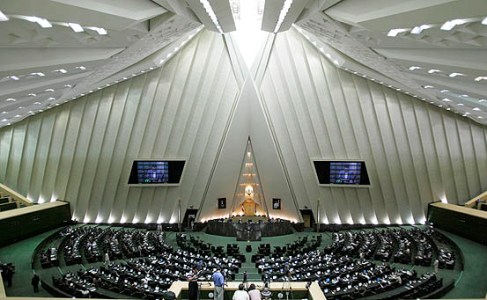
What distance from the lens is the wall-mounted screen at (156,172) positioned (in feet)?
83.7

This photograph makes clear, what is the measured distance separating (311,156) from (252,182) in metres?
7.45

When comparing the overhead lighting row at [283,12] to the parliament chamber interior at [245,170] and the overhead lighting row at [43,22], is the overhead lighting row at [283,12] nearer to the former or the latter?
the parliament chamber interior at [245,170]

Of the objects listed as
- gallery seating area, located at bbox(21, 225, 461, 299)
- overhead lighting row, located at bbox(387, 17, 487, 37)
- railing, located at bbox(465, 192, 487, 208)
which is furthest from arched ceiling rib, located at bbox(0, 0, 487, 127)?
railing, located at bbox(465, 192, 487, 208)

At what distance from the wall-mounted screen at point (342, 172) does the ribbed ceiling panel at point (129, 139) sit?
8065 mm

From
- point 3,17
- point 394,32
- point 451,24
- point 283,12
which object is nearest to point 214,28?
point 283,12

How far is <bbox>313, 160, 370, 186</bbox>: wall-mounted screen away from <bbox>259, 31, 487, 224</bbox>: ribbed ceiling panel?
1.70 feet

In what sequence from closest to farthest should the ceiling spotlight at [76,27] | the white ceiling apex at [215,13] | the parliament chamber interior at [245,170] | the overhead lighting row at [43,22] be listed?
the overhead lighting row at [43,22]
the ceiling spotlight at [76,27]
the white ceiling apex at [215,13]
the parliament chamber interior at [245,170]

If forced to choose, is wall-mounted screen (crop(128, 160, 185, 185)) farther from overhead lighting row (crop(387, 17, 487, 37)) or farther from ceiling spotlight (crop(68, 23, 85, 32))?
overhead lighting row (crop(387, 17, 487, 37))

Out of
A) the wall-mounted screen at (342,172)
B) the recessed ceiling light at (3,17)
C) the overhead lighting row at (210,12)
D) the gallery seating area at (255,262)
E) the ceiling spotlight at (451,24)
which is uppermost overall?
the overhead lighting row at (210,12)

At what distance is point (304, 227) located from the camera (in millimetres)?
27875

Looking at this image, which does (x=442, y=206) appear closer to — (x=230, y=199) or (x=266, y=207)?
(x=266, y=207)

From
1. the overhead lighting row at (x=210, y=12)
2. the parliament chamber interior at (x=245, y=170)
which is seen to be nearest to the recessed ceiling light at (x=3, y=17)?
the overhead lighting row at (x=210, y=12)

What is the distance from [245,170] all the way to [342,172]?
29.5 feet

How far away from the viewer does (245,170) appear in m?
30.9
